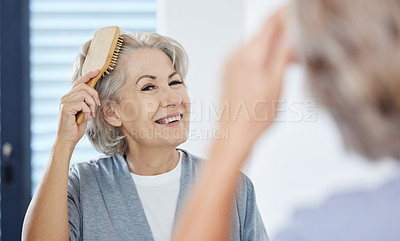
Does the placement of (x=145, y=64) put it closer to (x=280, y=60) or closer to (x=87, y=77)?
Result: (x=87, y=77)

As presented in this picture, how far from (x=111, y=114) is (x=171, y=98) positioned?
7.2 inches

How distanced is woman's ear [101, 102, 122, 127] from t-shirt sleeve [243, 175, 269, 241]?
15.3 inches

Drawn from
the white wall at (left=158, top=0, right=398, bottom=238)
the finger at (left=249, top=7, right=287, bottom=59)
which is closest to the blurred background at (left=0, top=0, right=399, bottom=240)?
the white wall at (left=158, top=0, right=398, bottom=238)

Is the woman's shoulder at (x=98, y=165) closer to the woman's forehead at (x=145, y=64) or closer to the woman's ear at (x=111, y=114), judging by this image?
the woman's ear at (x=111, y=114)

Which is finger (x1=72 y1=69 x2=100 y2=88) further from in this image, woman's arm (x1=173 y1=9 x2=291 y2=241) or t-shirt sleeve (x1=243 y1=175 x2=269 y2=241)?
woman's arm (x1=173 y1=9 x2=291 y2=241)

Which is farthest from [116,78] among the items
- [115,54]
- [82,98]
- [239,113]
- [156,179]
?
[239,113]

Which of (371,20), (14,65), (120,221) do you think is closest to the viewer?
(371,20)

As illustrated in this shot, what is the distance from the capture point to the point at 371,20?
1.21 ft

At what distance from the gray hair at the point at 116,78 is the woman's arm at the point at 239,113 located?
0.85 meters

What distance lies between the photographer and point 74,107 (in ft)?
3.55

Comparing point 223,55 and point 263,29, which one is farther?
point 223,55

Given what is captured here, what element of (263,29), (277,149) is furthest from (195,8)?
(263,29)

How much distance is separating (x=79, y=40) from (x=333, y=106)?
1.82 metres

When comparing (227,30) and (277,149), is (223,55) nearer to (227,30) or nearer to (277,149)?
(227,30)
